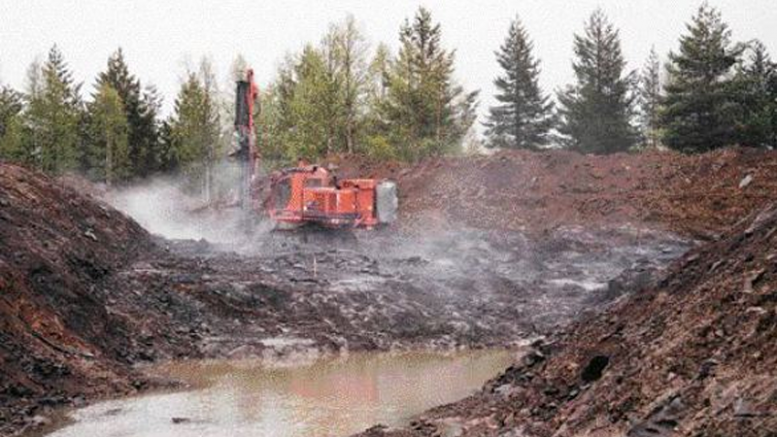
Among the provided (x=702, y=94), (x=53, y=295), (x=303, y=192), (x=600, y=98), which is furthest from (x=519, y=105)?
(x=53, y=295)

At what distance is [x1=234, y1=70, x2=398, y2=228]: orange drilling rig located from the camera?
29281 millimetres

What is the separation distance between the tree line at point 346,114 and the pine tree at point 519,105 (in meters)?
0.07

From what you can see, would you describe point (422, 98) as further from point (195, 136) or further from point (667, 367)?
point (667, 367)

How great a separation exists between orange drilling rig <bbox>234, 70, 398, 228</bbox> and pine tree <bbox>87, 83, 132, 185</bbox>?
22.2 m

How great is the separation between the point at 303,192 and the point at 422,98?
18368mm

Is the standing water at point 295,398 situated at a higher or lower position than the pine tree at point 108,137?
lower

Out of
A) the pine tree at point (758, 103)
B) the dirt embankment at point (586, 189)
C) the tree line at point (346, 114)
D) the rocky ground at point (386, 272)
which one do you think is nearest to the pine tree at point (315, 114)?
the tree line at point (346, 114)

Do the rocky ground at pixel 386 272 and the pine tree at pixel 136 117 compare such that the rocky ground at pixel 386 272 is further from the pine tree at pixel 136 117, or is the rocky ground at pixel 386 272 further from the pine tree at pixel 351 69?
the pine tree at pixel 136 117

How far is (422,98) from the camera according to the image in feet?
151

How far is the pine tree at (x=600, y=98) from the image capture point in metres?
47.6

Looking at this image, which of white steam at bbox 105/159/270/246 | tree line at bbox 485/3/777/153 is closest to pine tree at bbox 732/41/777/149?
tree line at bbox 485/3/777/153

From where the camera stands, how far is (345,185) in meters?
30.2

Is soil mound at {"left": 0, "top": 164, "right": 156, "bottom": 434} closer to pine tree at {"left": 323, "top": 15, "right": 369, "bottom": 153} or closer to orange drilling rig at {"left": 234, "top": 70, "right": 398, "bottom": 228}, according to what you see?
orange drilling rig at {"left": 234, "top": 70, "right": 398, "bottom": 228}

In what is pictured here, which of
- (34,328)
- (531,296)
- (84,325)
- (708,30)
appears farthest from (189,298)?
(708,30)
